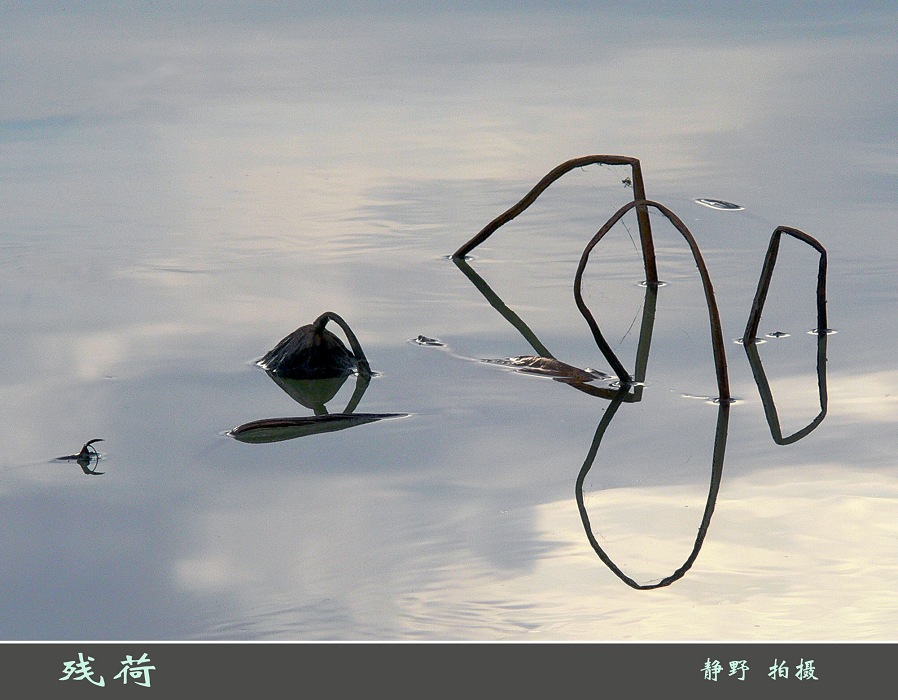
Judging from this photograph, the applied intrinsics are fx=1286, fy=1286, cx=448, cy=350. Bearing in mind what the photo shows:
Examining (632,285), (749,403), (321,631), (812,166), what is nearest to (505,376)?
(749,403)

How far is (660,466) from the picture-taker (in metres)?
2.21

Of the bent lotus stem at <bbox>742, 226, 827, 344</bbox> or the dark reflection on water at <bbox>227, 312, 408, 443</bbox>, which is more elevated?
the bent lotus stem at <bbox>742, 226, 827, 344</bbox>

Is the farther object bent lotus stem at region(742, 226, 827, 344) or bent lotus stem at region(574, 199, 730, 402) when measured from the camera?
bent lotus stem at region(742, 226, 827, 344)

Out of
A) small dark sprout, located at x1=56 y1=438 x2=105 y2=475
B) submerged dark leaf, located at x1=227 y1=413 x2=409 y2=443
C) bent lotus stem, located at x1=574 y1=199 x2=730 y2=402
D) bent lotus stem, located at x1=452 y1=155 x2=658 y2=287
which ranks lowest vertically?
small dark sprout, located at x1=56 y1=438 x2=105 y2=475

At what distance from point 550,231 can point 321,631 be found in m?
2.34

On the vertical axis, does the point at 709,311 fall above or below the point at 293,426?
above

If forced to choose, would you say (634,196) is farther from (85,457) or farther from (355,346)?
(85,457)

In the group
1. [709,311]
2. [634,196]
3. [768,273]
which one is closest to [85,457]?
[709,311]

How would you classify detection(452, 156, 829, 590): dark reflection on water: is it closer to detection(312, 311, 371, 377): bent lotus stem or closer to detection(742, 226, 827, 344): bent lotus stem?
detection(742, 226, 827, 344): bent lotus stem

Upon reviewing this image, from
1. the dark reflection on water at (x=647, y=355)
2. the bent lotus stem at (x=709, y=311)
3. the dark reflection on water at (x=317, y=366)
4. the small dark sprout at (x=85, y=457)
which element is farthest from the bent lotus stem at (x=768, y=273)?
the small dark sprout at (x=85, y=457)

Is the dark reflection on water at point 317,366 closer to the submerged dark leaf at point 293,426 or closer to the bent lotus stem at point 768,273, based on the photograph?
the submerged dark leaf at point 293,426

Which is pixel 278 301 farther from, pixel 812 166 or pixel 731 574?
pixel 812 166

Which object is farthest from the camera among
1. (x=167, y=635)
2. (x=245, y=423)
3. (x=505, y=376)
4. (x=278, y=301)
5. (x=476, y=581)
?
(x=278, y=301)

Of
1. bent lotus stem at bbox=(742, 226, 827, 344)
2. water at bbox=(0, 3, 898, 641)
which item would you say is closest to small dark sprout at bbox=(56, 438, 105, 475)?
water at bbox=(0, 3, 898, 641)
